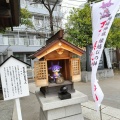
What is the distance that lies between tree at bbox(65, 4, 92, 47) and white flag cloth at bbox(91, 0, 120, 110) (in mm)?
6361

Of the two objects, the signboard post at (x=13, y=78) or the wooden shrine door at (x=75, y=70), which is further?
the wooden shrine door at (x=75, y=70)

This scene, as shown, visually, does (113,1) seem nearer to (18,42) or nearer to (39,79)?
(39,79)

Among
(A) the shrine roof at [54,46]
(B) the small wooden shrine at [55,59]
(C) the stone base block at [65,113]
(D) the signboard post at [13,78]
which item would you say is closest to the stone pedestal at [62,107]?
(C) the stone base block at [65,113]

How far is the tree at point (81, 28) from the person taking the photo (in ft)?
30.4

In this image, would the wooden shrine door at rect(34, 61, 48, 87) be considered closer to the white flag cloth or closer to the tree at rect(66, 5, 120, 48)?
the white flag cloth

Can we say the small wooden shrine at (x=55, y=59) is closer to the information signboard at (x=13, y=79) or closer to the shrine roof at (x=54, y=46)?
the shrine roof at (x=54, y=46)

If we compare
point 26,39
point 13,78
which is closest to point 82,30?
point 13,78

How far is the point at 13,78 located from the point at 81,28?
24.6 ft

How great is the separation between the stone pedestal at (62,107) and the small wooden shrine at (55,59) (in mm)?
284

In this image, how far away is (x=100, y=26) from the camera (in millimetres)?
2771

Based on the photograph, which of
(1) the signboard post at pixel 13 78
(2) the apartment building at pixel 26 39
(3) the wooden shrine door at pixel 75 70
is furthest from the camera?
(2) the apartment building at pixel 26 39

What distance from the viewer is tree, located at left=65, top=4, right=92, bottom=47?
364 inches

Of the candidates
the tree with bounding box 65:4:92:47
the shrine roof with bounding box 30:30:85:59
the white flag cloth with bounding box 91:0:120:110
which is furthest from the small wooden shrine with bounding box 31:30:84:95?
the tree with bounding box 65:4:92:47

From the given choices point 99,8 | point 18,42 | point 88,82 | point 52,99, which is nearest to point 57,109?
point 52,99
